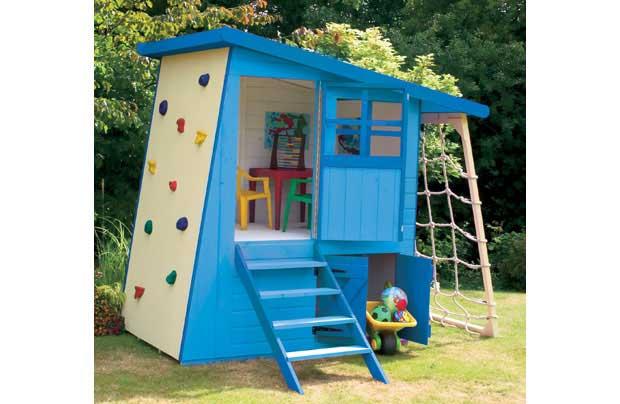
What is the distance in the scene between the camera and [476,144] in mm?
15086

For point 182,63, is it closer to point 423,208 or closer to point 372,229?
point 372,229

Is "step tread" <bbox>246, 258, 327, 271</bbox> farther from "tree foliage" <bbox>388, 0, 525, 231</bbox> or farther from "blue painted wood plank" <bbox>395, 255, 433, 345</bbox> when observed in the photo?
"tree foliage" <bbox>388, 0, 525, 231</bbox>

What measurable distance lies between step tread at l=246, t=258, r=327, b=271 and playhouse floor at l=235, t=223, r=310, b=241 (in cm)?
25

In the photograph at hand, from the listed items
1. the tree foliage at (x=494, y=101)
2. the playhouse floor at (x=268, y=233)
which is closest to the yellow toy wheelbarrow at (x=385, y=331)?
the playhouse floor at (x=268, y=233)

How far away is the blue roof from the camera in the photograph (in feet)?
24.5

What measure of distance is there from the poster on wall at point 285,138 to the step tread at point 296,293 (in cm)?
264

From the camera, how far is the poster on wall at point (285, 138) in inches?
400

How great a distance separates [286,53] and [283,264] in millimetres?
1747

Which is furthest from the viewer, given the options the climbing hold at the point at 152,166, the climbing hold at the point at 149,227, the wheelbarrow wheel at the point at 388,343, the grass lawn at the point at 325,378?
the climbing hold at the point at 152,166

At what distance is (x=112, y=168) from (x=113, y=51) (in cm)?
211

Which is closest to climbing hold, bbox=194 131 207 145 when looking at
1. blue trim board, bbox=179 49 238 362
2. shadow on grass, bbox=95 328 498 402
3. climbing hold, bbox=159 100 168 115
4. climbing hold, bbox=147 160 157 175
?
blue trim board, bbox=179 49 238 362

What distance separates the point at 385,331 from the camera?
8320mm

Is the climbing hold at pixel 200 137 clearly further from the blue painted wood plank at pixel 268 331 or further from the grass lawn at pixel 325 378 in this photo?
the grass lawn at pixel 325 378

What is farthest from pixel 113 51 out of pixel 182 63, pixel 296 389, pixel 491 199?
pixel 491 199
